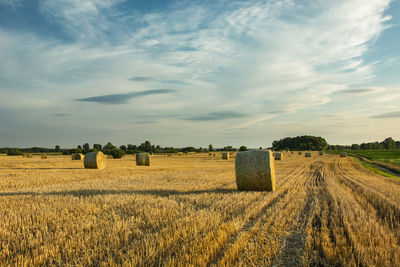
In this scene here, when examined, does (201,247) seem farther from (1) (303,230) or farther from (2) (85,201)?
(2) (85,201)

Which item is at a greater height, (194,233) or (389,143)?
(389,143)

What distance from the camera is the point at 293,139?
148 metres

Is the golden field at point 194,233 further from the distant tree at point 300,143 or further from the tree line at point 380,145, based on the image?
the tree line at point 380,145

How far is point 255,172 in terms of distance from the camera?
33.3ft

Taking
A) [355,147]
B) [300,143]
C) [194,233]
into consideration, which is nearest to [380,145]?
[355,147]

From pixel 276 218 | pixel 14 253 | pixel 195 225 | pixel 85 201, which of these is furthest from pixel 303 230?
pixel 85 201

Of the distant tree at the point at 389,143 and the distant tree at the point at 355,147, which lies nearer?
the distant tree at the point at 389,143

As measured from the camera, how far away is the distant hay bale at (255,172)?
32.9 feet

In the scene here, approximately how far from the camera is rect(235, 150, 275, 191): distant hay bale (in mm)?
10039

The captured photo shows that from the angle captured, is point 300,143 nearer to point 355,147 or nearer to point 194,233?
point 355,147

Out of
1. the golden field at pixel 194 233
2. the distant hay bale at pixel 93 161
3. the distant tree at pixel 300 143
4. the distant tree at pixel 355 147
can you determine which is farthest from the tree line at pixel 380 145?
the golden field at pixel 194 233

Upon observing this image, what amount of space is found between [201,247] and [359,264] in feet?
7.58

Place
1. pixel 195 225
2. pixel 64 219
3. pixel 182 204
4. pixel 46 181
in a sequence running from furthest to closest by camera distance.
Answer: pixel 46 181, pixel 182 204, pixel 64 219, pixel 195 225

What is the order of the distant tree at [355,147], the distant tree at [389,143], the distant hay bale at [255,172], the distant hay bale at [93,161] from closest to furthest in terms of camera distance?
1. the distant hay bale at [255,172]
2. the distant hay bale at [93,161]
3. the distant tree at [389,143]
4. the distant tree at [355,147]
